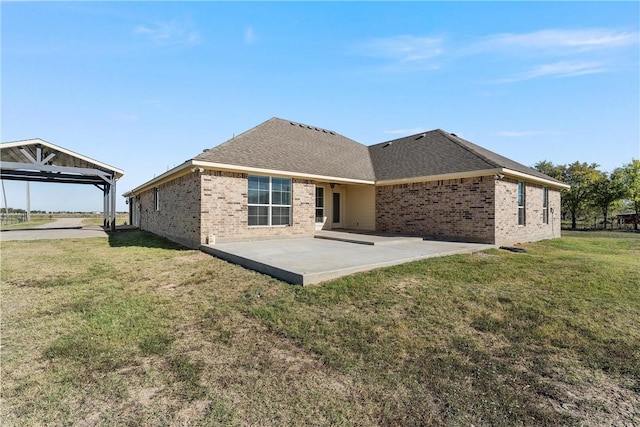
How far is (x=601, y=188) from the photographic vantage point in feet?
99.5

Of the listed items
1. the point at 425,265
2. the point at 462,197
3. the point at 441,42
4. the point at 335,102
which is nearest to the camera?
the point at 425,265

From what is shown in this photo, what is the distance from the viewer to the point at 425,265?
728 centimetres

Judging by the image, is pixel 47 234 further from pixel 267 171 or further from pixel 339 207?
pixel 339 207

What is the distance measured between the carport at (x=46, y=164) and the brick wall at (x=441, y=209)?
55.1ft

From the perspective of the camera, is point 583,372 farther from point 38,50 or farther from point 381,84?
point 38,50

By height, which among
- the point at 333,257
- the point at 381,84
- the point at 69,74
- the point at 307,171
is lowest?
the point at 333,257

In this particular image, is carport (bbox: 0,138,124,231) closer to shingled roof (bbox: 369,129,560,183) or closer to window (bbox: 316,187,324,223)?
window (bbox: 316,187,324,223)

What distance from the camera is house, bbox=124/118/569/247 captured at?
10797mm

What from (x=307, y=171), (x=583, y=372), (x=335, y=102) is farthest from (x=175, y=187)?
(x=583, y=372)

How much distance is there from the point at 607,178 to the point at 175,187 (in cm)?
4051

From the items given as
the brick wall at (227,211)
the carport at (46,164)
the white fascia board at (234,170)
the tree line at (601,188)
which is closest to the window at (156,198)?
the white fascia board at (234,170)

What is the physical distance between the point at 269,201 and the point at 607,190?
118 feet

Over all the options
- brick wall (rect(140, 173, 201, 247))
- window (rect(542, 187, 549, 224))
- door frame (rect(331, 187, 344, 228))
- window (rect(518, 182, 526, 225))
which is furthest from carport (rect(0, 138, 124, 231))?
window (rect(542, 187, 549, 224))

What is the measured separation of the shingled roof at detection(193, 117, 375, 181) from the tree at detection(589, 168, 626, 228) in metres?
28.1
